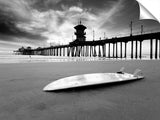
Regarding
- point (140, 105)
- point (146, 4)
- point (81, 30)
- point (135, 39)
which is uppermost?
point (81, 30)

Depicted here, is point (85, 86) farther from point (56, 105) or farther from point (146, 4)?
point (146, 4)

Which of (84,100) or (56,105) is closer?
(56,105)

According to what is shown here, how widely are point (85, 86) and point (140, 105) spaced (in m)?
1.18

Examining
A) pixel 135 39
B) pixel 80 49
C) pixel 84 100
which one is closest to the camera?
pixel 84 100

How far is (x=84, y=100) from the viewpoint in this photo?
1845mm

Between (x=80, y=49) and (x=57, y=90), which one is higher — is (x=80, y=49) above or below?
above

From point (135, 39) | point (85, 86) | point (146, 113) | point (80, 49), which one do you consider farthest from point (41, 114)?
point (80, 49)

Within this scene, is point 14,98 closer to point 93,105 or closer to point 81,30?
point 93,105

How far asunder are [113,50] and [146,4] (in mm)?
36957

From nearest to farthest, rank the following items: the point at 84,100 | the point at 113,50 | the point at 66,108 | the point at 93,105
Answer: the point at 66,108, the point at 93,105, the point at 84,100, the point at 113,50

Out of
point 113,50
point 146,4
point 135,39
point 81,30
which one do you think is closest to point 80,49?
point 81,30

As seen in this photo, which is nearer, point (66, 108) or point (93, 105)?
point (66, 108)

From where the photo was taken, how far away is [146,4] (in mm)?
4121

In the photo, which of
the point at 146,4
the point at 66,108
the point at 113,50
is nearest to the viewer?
the point at 66,108
